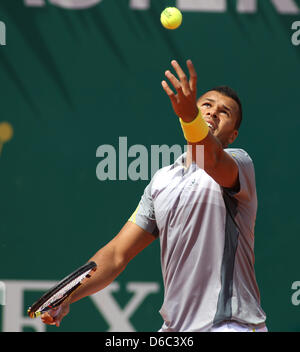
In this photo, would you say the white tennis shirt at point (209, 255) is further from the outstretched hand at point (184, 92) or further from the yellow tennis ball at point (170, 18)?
the yellow tennis ball at point (170, 18)

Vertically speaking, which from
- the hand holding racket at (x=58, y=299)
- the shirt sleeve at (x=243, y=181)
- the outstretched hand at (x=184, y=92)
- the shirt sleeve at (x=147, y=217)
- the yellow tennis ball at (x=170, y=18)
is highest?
the yellow tennis ball at (x=170, y=18)

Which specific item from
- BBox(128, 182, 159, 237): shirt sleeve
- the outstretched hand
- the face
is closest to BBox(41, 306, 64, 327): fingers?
BBox(128, 182, 159, 237): shirt sleeve

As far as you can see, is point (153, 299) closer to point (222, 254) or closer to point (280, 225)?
point (280, 225)

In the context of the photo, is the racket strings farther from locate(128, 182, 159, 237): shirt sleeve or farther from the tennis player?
locate(128, 182, 159, 237): shirt sleeve

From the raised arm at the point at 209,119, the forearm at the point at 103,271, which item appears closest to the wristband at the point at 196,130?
the raised arm at the point at 209,119

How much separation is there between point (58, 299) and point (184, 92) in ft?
3.43

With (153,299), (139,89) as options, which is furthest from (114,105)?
(153,299)

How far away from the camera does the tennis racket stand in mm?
2796

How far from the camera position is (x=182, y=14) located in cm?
448

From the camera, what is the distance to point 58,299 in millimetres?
2859

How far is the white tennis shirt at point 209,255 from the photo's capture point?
2.97 meters

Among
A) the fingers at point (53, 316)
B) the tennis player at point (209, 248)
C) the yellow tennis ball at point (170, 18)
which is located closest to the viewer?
the fingers at point (53, 316)

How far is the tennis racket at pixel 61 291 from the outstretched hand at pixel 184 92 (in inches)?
32.0

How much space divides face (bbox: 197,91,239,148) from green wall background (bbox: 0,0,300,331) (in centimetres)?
109
